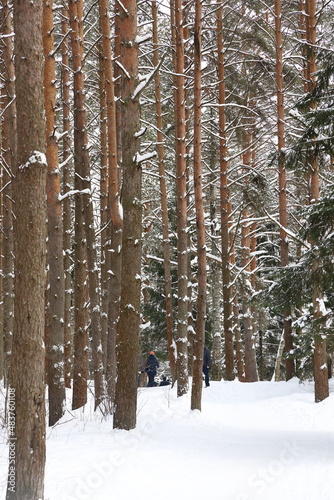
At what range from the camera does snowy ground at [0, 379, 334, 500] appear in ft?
17.1

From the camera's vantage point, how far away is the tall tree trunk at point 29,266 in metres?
4.51

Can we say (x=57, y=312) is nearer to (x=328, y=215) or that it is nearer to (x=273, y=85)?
(x=328, y=215)

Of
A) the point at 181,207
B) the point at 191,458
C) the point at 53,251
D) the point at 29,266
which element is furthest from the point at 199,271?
the point at 29,266

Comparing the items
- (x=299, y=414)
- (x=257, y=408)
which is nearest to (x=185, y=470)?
(x=299, y=414)

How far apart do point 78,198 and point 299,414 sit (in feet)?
22.8

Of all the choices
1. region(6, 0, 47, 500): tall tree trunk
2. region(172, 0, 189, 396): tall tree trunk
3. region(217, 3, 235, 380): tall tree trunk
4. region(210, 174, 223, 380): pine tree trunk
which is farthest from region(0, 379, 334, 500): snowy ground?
region(210, 174, 223, 380): pine tree trunk

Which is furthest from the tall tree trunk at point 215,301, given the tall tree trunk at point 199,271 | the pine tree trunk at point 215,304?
the tall tree trunk at point 199,271

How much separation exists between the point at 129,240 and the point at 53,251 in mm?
2060

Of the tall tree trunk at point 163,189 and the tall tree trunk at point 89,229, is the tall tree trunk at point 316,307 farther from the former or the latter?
the tall tree trunk at point 89,229

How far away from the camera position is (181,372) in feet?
44.9

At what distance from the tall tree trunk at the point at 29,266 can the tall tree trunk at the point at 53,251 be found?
14.6 ft

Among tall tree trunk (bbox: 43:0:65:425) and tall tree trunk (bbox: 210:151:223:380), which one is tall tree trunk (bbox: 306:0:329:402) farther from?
tall tree trunk (bbox: 210:151:223:380)

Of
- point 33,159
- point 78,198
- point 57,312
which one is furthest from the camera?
point 78,198

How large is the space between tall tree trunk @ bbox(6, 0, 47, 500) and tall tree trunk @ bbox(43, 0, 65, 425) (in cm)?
445
